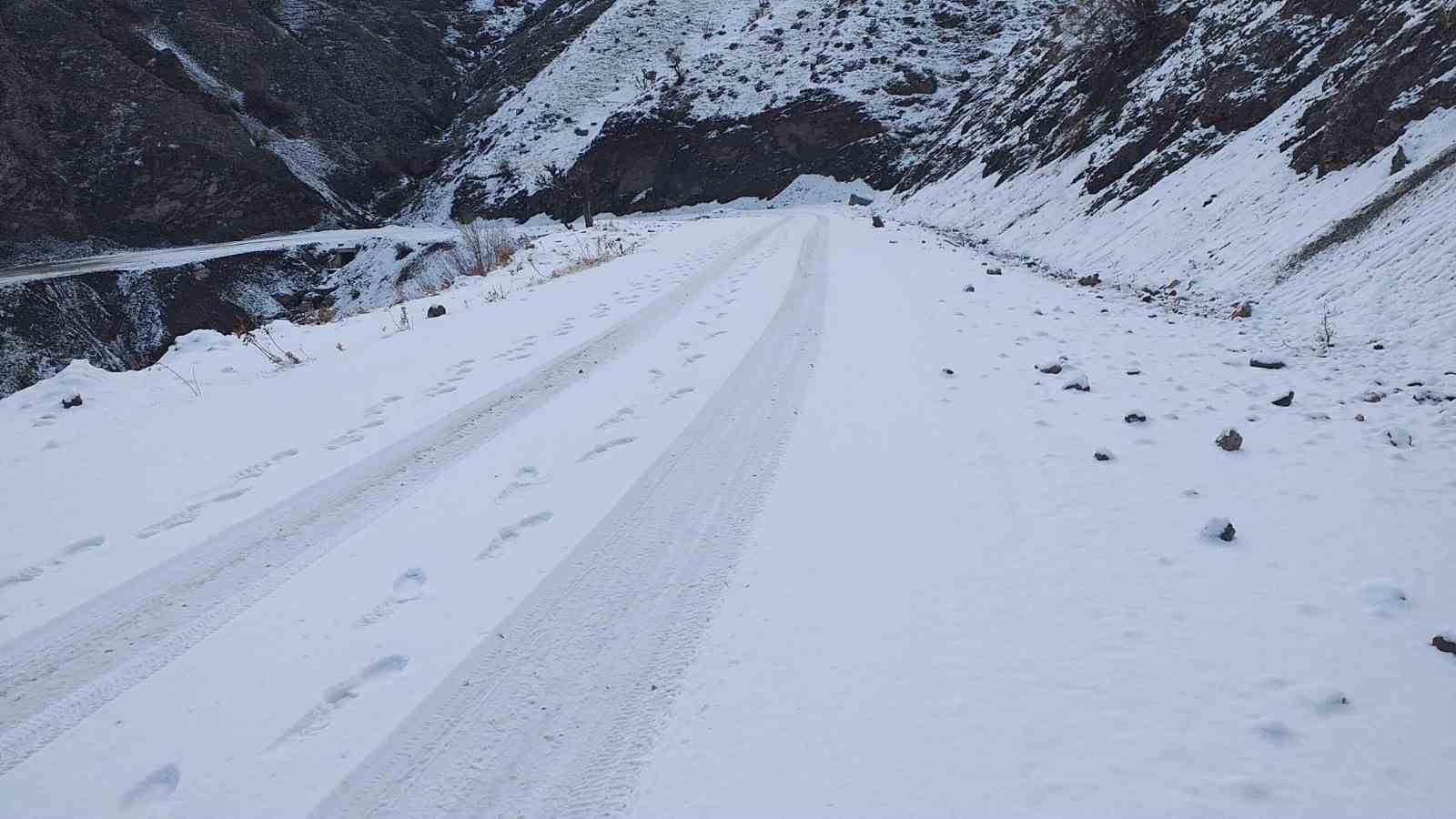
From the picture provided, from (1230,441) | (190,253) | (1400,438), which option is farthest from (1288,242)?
(190,253)

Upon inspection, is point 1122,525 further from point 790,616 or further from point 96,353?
point 96,353

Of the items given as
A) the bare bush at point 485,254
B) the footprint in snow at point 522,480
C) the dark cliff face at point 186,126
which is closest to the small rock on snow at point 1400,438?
the footprint in snow at point 522,480

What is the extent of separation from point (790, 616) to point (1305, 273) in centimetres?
679

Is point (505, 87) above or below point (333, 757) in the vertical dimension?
above

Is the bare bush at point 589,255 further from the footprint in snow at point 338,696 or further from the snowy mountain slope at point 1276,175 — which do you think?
the footprint in snow at point 338,696

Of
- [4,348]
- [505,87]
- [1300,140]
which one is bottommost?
[1300,140]

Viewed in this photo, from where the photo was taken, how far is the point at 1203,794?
1.67 metres

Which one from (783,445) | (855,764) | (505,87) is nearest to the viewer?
(855,764)

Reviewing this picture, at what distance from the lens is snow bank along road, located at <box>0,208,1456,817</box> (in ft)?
6.12

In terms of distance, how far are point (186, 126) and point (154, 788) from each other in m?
49.8

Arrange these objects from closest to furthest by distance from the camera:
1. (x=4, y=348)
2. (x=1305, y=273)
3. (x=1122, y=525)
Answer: (x=1122, y=525) < (x=1305, y=273) < (x=4, y=348)

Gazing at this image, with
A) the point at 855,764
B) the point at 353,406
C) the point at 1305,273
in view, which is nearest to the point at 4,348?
the point at 353,406

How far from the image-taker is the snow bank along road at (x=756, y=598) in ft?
6.12

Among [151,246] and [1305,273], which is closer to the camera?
[1305,273]
